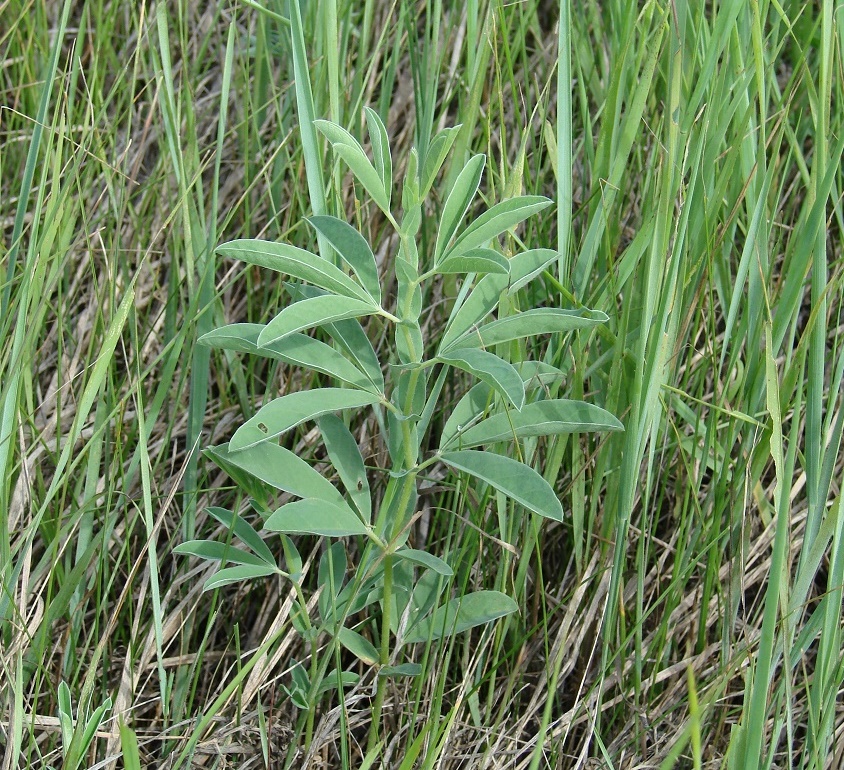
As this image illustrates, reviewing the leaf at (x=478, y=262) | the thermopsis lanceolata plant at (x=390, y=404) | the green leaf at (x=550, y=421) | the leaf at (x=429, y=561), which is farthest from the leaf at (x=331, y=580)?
the leaf at (x=478, y=262)

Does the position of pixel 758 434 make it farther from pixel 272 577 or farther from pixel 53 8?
pixel 53 8

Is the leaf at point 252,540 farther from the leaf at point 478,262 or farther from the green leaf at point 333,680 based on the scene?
the leaf at point 478,262

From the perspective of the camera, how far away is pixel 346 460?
104cm

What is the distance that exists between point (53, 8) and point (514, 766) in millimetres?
1717

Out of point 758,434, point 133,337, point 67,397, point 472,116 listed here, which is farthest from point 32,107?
point 758,434

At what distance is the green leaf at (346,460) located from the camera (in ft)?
3.38

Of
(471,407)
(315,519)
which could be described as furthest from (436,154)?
(315,519)

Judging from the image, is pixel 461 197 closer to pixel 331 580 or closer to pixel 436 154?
pixel 436 154

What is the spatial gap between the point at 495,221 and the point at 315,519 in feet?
1.16

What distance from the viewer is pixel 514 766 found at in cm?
112

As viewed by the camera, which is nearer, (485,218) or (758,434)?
(485,218)

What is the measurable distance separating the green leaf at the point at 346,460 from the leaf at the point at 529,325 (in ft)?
0.56

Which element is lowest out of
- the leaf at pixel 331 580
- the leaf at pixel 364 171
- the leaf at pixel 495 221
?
the leaf at pixel 331 580

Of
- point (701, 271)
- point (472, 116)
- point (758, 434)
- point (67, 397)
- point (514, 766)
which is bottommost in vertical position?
point (514, 766)
